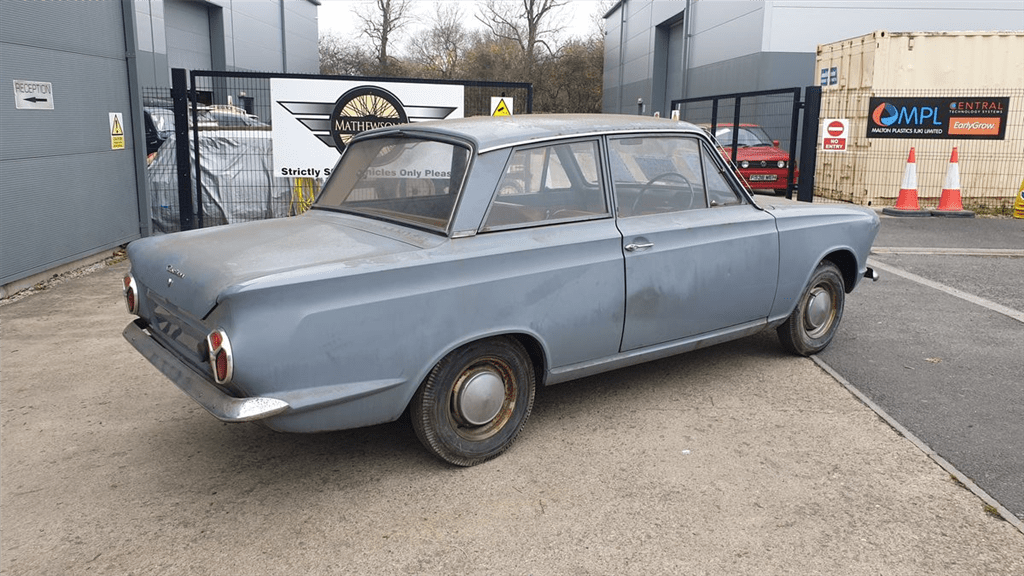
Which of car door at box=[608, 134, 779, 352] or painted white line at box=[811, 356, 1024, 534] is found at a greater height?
car door at box=[608, 134, 779, 352]

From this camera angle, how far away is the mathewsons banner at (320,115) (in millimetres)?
8906

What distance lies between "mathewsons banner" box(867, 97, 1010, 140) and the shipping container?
0.6 inches

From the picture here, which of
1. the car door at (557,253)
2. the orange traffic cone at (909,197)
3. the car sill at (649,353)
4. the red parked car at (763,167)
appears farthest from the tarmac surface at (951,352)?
the red parked car at (763,167)

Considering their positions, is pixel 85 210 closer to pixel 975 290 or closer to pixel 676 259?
pixel 676 259

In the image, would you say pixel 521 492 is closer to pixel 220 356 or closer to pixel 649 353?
pixel 649 353

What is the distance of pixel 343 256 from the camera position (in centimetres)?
354

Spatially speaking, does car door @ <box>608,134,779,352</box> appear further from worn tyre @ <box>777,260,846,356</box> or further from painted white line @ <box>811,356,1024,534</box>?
painted white line @ <box>811,356,1024,534</box>

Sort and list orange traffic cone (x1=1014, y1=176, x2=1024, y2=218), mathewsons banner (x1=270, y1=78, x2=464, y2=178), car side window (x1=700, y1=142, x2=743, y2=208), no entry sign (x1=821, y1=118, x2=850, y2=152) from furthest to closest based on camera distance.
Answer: orange traffic cone (x1=1014, y1=176, x2=1024, y2=218) < no entry sign (x1=821, y1=118, x2=850, y2=152) < mathewsons banner (x1=270, y1=78, x2=464, y2=178) < car side window (x1=700, y1=142, x2=743, y2=208)

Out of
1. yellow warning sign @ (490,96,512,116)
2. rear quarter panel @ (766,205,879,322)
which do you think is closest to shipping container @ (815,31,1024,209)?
yellow warning sign @ (490,96,512,116)

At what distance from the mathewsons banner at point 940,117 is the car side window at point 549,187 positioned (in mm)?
10843

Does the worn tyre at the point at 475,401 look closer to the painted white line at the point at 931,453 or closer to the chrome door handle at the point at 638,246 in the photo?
the chrome door handle at the point at 638,246

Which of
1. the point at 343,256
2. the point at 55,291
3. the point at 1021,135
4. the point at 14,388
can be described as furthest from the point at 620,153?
the point at 1021,135

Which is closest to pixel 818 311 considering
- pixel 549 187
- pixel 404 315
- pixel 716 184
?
pixel 716 184

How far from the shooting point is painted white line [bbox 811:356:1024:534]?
11.0 feet
